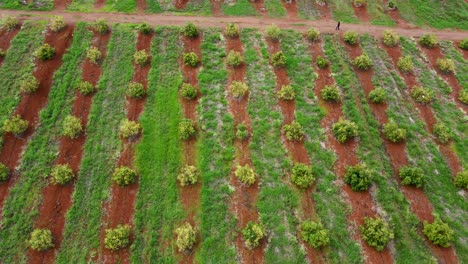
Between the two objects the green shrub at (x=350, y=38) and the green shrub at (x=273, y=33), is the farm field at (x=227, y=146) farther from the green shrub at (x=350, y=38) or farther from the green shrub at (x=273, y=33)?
the green shrub at (x=273, y=33)

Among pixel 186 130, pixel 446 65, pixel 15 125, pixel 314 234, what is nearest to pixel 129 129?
pixel 186 130

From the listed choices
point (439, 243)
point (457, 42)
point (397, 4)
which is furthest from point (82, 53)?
point (457, 42)

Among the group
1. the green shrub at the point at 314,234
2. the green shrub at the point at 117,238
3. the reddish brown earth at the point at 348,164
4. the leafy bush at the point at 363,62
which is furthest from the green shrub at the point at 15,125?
the leafy bush at the point at 363,62

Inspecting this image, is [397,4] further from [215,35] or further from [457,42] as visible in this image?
[215,35]

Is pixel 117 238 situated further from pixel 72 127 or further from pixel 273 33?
pixel 273 33

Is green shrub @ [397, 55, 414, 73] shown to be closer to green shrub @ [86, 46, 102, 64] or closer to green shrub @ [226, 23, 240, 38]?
green shrub @ [226, 23, 240, 38]

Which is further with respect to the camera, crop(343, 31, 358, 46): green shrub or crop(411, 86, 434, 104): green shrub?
crop(343, 31, 358, 46): green shrub

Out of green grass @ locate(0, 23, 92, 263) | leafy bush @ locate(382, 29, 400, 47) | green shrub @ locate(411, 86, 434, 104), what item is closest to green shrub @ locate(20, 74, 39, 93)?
green grass @ locate(0, 23, 92, 263)
